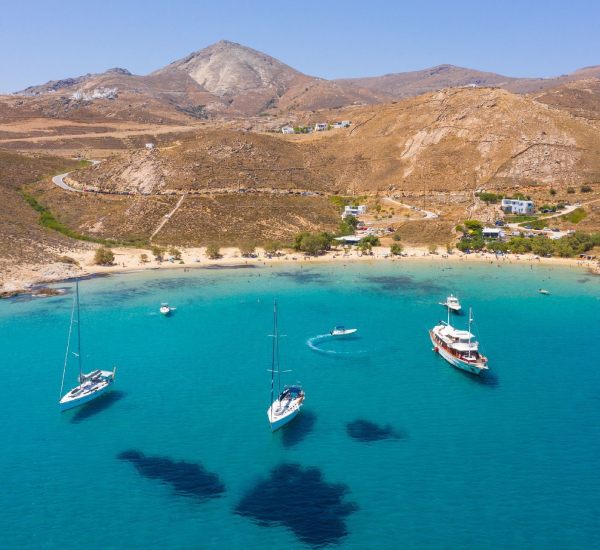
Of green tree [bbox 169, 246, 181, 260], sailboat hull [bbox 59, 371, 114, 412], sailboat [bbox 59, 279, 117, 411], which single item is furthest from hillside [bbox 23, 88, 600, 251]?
sailboat hull [bbox 59, 371, 114, 412]

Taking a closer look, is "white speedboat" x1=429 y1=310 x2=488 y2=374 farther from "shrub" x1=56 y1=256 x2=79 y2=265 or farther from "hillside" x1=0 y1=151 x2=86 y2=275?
"hillside" x1=0 y1=151 x2=86 y2=275

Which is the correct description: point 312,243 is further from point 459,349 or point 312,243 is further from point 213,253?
point 459,349

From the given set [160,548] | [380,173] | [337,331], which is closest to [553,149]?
[380,173]

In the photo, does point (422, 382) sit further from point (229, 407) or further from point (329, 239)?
point (329, 239)

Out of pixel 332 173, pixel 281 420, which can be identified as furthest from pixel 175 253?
pixel 281 420

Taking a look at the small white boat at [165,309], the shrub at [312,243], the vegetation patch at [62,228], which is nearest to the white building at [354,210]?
the shrub at [312,243]

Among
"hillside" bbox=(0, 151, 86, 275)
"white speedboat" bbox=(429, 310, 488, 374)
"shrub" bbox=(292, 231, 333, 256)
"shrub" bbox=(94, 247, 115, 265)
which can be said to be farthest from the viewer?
"shrub" bbox=(292, 231, 333, 256)
